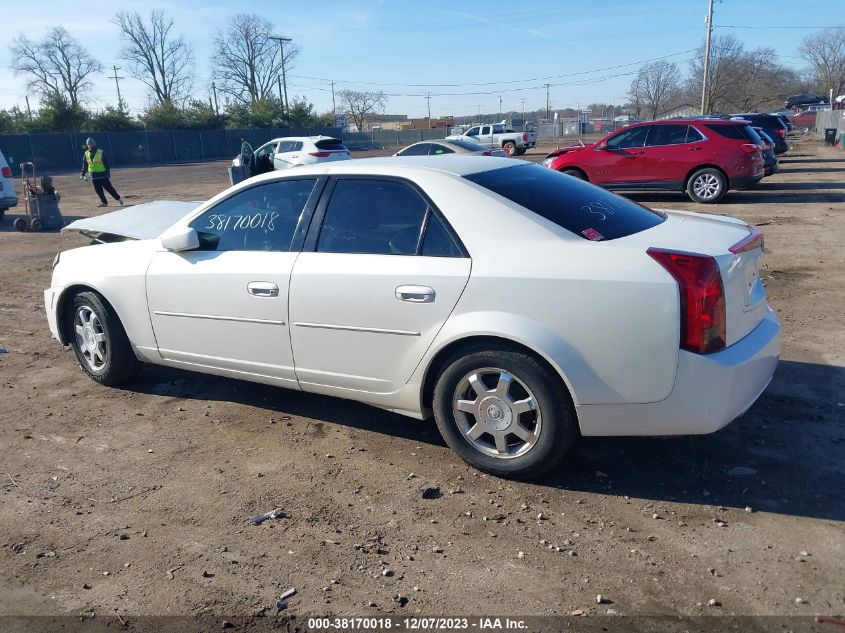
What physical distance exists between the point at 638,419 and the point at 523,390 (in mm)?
577

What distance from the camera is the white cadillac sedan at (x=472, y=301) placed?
10.7 ft

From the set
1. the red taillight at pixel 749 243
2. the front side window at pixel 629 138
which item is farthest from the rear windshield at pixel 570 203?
the front side window at pixel 629 138

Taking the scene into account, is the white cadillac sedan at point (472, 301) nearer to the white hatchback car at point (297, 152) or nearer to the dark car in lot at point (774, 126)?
the white hatchback car at point (297, 152)

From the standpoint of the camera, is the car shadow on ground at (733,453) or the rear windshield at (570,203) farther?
the rear windshield at (570,203)

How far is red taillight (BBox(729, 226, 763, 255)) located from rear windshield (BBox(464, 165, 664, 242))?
0.50 meters

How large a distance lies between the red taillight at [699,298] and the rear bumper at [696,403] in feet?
0.22

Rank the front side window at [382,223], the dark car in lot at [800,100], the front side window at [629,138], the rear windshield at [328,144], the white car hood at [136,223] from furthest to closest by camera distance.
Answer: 1. the dark car in lot at [800,100]
2. the rear windshield at [328,144]
3. the front side window at [629,138]
4. the white car hood at [136,223]
5. the front side window at [382,223]

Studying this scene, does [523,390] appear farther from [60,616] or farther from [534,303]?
[60,616]

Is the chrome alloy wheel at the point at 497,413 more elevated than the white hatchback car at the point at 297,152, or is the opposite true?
the white hatchback car at the point at 297,152

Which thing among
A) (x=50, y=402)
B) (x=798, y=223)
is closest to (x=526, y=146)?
(x=798, y=223)

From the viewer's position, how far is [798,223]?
1207 cm

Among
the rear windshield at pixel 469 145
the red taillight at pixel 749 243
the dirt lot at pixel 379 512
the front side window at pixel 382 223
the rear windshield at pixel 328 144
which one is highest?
the rear windshield at pixel 328 144

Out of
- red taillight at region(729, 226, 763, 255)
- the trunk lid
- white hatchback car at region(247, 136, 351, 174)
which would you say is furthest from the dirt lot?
white hatchback car at region(247, 136, 351, 174)

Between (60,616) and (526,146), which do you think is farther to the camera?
(526,146)
